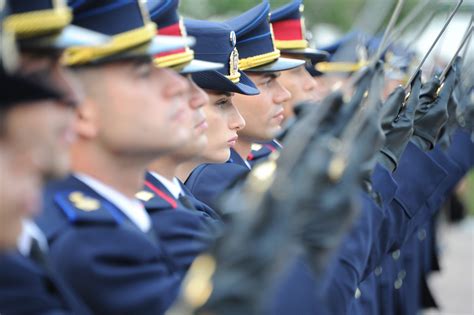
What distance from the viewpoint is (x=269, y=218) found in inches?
89.5

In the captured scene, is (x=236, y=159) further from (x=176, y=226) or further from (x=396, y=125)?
(x=176, y=226)

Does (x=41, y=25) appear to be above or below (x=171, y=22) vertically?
above

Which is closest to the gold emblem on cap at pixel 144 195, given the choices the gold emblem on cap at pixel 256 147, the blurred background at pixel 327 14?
the gold emblem on cap at pixel 256 147

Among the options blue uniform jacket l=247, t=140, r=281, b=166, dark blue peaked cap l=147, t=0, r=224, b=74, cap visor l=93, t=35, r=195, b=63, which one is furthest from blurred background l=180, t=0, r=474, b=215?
cap visor l=93, t=35, r=195, b=63

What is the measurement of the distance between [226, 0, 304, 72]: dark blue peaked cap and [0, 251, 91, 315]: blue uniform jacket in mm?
2581

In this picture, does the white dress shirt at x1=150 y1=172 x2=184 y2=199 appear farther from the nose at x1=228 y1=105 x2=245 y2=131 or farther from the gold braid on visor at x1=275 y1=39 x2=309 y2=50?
the gold braid on visor at x1=275 y1=39 x2=309 y2=50

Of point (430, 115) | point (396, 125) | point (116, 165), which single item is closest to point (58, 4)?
point (116, 165)

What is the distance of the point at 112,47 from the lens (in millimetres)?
2809

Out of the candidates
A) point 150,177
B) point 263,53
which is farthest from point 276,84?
point 150,177

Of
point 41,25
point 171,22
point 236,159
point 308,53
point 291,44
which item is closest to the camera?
point 41,25

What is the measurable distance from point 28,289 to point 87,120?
0.52m

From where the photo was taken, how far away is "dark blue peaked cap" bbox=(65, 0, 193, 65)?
9.32 feet

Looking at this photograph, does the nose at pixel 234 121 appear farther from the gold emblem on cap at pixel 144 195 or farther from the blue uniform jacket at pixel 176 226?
the gold emblem on cap at pixel 144 195

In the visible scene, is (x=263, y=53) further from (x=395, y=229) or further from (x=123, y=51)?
(x=123, y=51)
